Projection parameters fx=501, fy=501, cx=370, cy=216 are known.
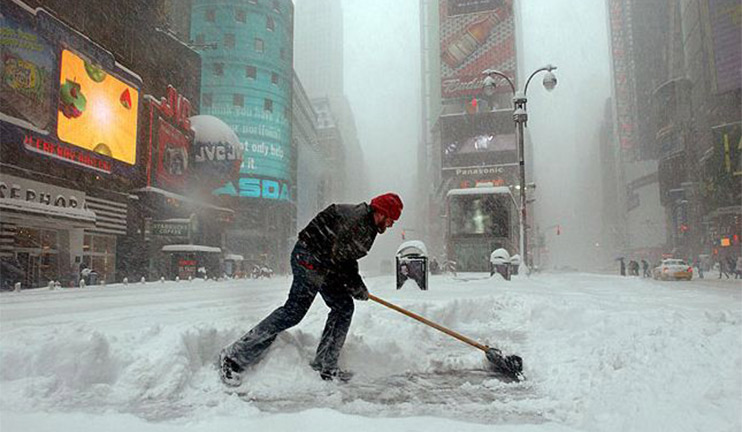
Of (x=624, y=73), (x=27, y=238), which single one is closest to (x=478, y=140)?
(x=624, y=73)

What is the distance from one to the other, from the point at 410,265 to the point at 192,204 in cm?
2615

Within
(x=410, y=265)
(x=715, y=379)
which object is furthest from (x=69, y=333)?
(x=410, y=265)

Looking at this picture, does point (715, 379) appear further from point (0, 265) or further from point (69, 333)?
point (0, 265)

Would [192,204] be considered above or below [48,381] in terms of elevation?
above

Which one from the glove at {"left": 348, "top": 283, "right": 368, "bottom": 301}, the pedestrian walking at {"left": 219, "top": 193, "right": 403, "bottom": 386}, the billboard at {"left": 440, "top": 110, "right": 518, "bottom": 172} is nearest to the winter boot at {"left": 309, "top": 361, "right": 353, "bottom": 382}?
the pedestrian walking at {"left": 219, "top": 193, "right": 403, "bottom": 386}

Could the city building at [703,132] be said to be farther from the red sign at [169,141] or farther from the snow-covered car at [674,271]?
the red sign at [169,141]

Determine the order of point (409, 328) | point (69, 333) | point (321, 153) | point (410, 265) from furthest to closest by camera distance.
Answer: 1. point (321, 153)
2. point (410, 265)
3. point (409, 328)
4. point (69, 333)

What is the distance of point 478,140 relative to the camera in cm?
9088

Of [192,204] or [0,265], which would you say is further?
[192,204]

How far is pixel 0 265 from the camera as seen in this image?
1703cm

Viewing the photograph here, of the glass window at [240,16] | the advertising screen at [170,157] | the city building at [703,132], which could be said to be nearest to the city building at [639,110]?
the city building at [703,132]

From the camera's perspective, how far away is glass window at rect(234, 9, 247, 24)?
55125mm

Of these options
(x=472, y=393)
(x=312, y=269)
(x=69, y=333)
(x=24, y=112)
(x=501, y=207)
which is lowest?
(x=472, y=393)

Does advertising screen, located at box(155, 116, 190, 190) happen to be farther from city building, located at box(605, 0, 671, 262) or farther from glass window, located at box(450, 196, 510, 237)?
city building, located at box(605, 0, 671, 262)
